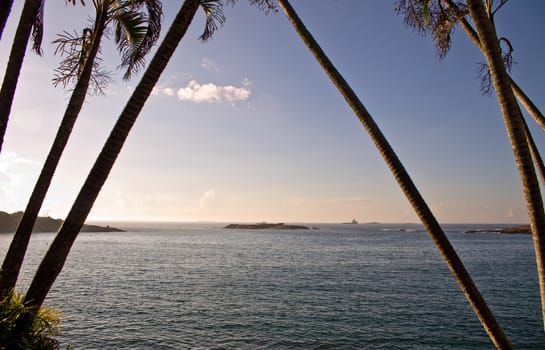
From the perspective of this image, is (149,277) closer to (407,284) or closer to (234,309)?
(234,309)

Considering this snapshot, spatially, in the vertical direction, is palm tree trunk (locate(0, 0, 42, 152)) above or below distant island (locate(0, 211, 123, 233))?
above

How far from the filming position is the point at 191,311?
2509cm

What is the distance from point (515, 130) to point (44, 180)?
8.72 m

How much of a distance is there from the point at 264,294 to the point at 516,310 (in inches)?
820

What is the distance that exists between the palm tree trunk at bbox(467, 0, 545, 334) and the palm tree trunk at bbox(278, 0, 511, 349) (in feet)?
3.10

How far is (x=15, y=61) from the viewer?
5.95 m

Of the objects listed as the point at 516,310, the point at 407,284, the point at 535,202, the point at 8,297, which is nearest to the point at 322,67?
the point at 535,202

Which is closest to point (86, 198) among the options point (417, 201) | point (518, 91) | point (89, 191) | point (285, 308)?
point (89, 191)

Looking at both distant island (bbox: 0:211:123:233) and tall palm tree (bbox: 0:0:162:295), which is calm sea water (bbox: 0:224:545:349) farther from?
distant island (bbox: 0:211:123:233)

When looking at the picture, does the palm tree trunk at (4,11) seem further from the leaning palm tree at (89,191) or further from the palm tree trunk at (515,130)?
the palm tree trunk at (515,130)

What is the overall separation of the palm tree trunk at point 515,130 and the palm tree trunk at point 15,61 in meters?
7.28

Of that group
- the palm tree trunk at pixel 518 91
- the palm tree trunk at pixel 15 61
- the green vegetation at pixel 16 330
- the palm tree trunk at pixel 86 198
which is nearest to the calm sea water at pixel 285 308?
the green vegetation at pixel 16 330

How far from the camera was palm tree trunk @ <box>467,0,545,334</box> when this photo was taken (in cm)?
428

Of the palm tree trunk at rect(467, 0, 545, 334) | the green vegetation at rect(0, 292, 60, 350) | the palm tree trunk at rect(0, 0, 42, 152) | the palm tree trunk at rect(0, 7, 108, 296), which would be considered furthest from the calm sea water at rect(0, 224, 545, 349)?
the palm tree trunk at rect(467, 0, 545, 334)
